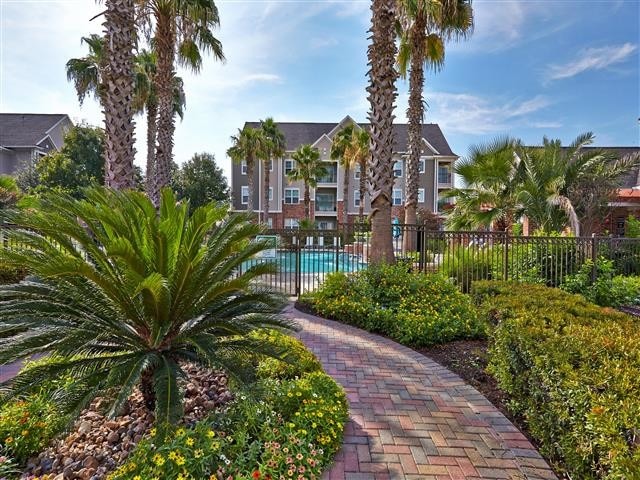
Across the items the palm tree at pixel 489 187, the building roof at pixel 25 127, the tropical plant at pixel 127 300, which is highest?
the building roof at pixel 25 127

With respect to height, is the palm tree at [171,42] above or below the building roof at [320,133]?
below

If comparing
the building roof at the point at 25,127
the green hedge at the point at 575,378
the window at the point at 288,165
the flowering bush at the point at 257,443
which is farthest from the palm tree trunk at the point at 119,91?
the window at the point at 288,165

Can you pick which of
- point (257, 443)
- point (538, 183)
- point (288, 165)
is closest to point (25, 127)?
point (288, 165)

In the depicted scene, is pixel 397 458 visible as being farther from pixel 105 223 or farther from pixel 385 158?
pixel 385 158

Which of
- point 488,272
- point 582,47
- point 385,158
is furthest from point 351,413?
point 582,47

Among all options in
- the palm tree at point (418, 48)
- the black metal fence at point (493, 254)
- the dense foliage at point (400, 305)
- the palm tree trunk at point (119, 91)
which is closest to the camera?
the dense foliage at point (400, 305)

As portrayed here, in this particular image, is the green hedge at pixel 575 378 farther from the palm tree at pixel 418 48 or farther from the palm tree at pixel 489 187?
the palm tree at pixel 489 187

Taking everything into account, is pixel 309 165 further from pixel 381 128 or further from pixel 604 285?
pixel 604 285

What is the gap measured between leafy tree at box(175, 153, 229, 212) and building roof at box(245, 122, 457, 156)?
249 inches

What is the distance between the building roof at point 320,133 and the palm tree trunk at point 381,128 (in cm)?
2939

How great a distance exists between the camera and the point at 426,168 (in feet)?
123

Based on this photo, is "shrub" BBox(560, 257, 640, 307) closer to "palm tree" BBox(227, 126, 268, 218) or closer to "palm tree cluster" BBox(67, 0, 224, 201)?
"palm tree cluster" BBox(67, 0, 224, 201)

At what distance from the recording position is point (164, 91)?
1248 cm

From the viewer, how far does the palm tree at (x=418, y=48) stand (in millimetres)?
12328
